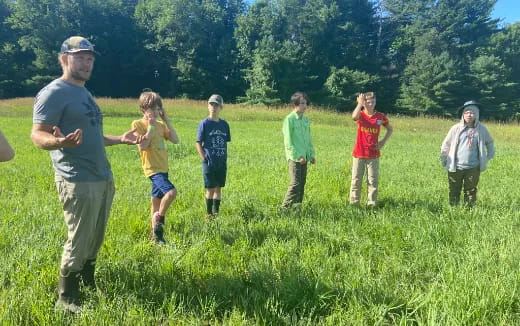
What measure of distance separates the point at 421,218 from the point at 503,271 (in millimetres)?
1577

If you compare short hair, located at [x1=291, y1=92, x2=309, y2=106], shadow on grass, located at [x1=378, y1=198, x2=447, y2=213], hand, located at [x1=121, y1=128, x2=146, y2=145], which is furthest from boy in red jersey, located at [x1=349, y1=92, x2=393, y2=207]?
hand, located at [x1=121, y1=128, x2=146, y2=145]

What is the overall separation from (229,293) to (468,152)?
14.4 feet

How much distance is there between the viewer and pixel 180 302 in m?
2.82

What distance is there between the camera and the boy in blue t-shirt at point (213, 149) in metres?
5.16

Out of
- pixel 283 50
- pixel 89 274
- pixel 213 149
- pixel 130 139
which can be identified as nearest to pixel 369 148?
pixel 213 149

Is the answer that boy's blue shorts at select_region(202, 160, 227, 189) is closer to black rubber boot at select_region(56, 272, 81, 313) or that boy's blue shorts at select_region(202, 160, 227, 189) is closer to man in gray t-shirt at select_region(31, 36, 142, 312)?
man in gray t-shirt at select_region(31, 36, 142, 312)

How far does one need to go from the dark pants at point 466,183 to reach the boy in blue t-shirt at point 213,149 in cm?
356

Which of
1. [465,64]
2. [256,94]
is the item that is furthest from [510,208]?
[465,64]

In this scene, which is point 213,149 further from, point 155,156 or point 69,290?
point 69,290

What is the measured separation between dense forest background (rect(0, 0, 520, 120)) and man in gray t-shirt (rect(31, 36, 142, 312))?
41662mm

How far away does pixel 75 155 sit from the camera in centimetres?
270

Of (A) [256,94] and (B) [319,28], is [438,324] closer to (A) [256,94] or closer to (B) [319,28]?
(A) [256,94]

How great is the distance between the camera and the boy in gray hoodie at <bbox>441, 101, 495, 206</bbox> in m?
5.55

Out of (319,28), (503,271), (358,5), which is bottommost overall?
(503,271)
